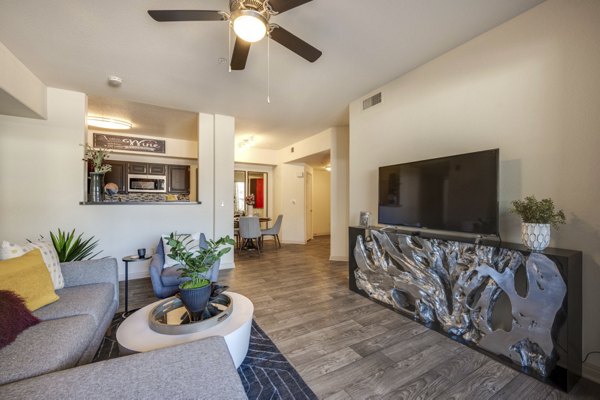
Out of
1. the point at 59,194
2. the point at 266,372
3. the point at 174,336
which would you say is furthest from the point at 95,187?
the point at 266,372

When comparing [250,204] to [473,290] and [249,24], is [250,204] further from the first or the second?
[473,290]

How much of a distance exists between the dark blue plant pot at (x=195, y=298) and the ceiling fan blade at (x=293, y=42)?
1.94 m

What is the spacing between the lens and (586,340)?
168 centimetres

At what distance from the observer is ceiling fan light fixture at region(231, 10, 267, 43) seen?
60.2 inches

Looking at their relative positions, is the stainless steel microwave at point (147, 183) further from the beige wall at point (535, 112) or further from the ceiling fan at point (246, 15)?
the beige wall at point (535, 112)

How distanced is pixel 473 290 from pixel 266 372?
5.80ft

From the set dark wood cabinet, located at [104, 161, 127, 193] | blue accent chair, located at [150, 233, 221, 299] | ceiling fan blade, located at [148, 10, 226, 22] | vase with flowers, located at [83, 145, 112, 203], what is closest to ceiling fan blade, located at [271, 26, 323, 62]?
ceiling fan blade, located at [148, 10, 226, 22]

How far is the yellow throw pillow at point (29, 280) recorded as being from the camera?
5.03 ft

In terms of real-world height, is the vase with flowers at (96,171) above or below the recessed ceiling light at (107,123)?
below

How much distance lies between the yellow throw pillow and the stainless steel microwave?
14.0 ft

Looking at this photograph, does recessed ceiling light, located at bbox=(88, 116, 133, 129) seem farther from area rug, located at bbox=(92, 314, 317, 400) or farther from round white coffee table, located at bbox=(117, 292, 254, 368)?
round white coffee table, located at bbox=(117, 292, 254, 368)

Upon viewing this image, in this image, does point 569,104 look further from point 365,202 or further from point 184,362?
point 184,362

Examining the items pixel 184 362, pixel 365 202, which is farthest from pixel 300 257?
pixel 184 362

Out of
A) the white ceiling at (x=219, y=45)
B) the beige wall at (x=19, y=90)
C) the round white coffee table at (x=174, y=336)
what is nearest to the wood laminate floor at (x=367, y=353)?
the round white coffee table at (x=174, y=336)
